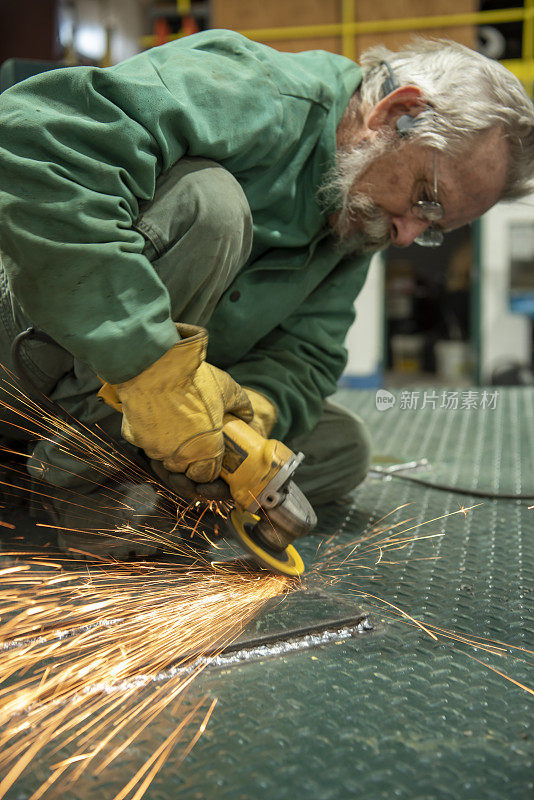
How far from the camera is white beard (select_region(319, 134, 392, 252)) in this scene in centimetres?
169

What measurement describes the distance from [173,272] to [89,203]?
0.80 ft

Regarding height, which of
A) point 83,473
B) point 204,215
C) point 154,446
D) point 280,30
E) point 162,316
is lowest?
point 83,473

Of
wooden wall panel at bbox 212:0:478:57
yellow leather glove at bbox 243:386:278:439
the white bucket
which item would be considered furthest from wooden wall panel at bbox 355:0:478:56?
yellow leather glove at bbox 243:386:278:439

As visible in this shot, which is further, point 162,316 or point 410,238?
point 410,238

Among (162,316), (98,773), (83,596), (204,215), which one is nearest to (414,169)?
(204,215)

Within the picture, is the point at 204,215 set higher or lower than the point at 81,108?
lower

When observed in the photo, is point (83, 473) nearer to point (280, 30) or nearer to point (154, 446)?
point (154, 446)

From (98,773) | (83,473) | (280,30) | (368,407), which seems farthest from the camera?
(280,30)

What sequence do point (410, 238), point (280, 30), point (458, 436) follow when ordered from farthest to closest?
point (280, 30) → point (458, 436) → point (410, 238)

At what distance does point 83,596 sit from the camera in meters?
1.41

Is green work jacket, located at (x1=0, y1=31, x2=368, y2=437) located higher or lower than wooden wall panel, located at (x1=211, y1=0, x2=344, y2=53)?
lower

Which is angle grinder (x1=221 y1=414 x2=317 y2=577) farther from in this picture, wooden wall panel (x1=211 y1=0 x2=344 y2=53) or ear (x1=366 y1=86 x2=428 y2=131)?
wooden wall panel (x1=211 y1=0 x2=344 y2=53)

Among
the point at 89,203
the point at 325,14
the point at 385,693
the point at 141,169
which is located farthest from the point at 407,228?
the point at 325,14

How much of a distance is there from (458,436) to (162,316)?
1868 mm
